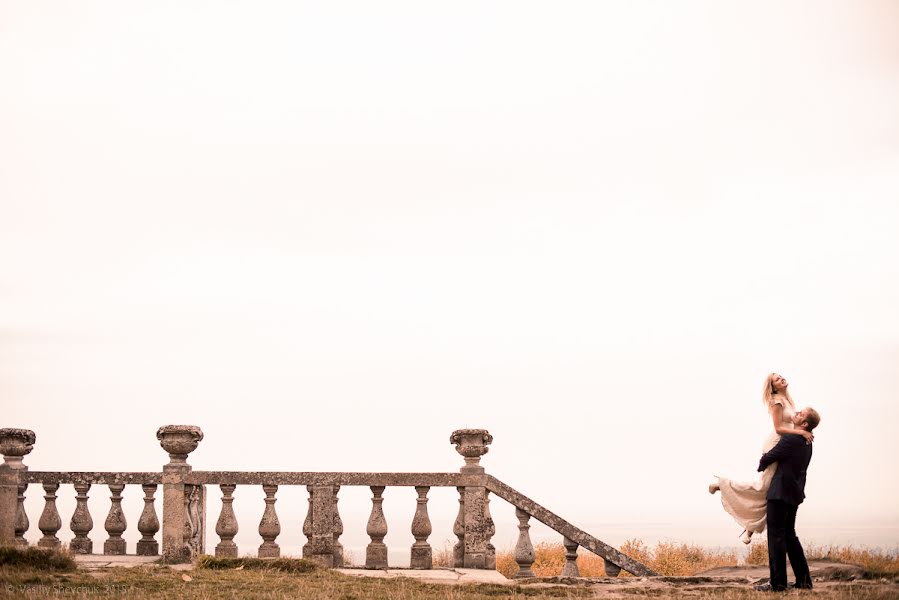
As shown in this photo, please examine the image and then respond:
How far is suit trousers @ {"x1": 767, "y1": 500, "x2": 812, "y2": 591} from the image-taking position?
10.1 m

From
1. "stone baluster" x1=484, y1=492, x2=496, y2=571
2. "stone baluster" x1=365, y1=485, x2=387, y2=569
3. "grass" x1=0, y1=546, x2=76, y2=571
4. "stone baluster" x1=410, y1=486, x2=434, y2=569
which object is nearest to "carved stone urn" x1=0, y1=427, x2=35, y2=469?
"grass" x1=0, y1=546, x2=76, y2=571

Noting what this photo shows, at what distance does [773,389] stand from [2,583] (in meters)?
8.48

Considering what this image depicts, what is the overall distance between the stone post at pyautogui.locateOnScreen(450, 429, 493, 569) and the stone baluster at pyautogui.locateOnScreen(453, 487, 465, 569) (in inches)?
1.6

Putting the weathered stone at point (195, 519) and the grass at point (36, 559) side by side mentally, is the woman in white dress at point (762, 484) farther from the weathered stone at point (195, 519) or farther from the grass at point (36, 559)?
the grass at point (36, 559)

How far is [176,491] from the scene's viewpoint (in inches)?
502

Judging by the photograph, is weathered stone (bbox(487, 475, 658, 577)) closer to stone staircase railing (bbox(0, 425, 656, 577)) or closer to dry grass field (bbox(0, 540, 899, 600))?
stone staircase railing (bbox(0, 425, 656, 577))

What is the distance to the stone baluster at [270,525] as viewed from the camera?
12.5m

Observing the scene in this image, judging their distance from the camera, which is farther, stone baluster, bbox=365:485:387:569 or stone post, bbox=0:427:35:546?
stone post, bbox=0:427:35:546

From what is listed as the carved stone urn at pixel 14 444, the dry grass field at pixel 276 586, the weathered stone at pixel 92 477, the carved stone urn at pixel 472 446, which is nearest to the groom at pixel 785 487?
the dry grass field at pixel 276 586

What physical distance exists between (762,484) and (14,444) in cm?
1037

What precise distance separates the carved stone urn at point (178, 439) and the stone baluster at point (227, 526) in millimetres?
712

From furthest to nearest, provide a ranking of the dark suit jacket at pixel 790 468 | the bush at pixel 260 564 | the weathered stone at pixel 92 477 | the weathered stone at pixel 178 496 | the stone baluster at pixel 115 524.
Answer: the stone baluster at pixel 115 524 → the weathered stone at pixel 92 477 → the weathered stone at pixel 178 496 → the bush at pixel 260 564 → the dark suit jacket at pixel 790 468

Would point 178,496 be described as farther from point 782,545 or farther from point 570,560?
point 782,545

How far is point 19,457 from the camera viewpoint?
13742mm
